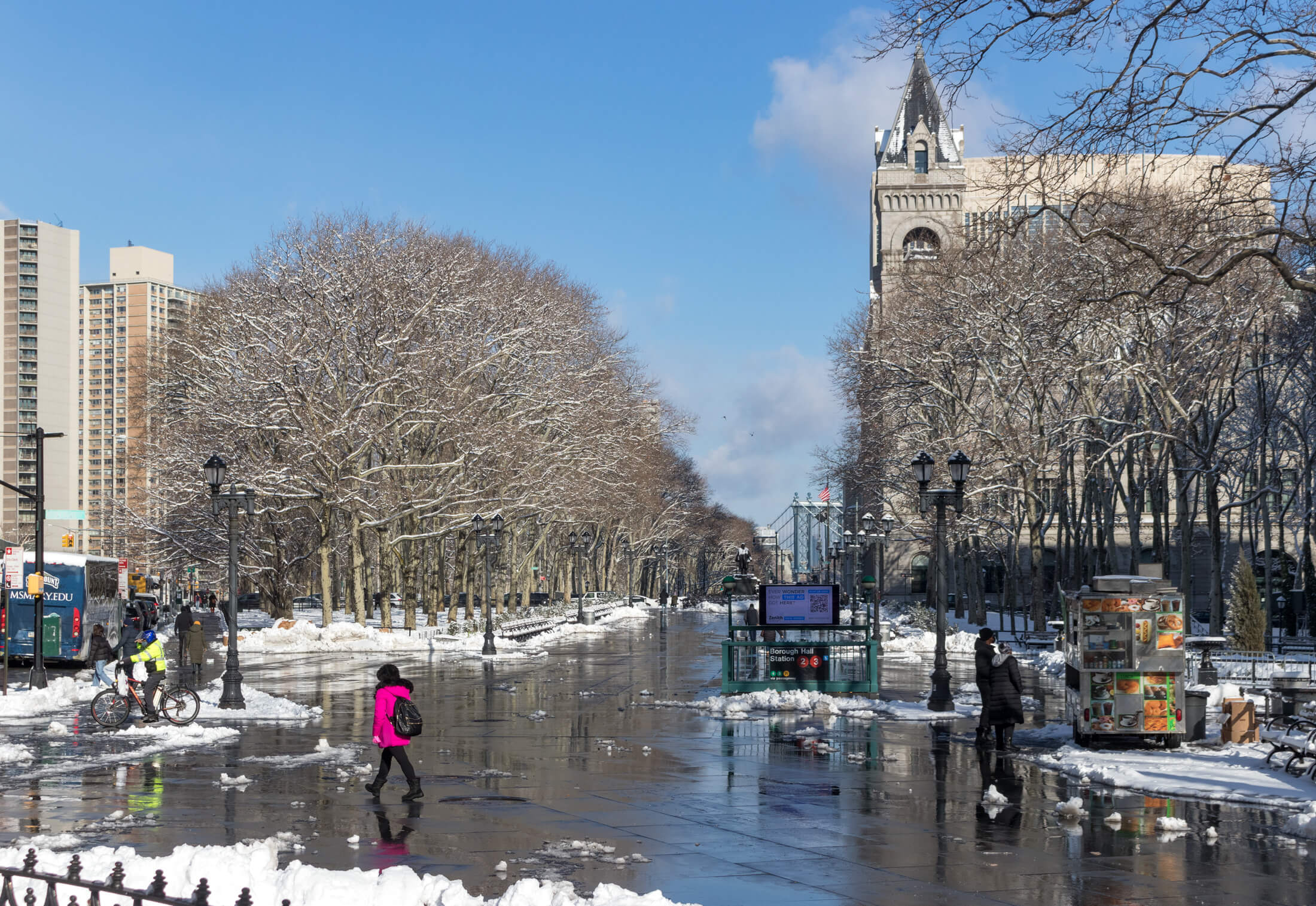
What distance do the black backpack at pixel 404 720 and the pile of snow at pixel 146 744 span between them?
15.3ft

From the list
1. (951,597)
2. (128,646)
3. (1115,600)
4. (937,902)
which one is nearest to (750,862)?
(937,902)

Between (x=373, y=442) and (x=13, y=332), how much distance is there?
4905 inches

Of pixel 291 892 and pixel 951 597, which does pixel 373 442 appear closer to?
pixel 291 892

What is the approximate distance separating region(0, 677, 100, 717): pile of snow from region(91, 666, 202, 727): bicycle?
2535 millimetres

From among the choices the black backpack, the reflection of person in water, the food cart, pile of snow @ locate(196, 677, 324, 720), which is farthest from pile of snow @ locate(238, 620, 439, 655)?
the reflection of person in water

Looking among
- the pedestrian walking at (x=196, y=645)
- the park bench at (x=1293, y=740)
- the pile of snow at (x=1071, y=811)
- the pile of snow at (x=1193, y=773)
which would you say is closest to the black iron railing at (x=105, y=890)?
the pile of snow at (x=1071, y=811)

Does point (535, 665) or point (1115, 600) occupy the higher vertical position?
point (1115, 600)

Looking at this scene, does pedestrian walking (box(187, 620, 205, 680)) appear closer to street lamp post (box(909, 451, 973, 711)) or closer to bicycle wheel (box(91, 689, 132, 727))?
bicycle wheel (box(91, 689, 132, 727))

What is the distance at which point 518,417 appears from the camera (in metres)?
60.7

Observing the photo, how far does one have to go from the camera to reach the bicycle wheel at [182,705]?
877 inches

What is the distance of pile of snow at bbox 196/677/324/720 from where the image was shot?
77.4 feet

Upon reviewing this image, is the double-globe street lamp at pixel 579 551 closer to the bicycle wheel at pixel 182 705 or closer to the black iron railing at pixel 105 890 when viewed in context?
the bicycle wheel at pixel 182 705

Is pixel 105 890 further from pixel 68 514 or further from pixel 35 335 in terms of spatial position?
pixel 35 335

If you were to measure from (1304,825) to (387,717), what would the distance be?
9439 millimetres
